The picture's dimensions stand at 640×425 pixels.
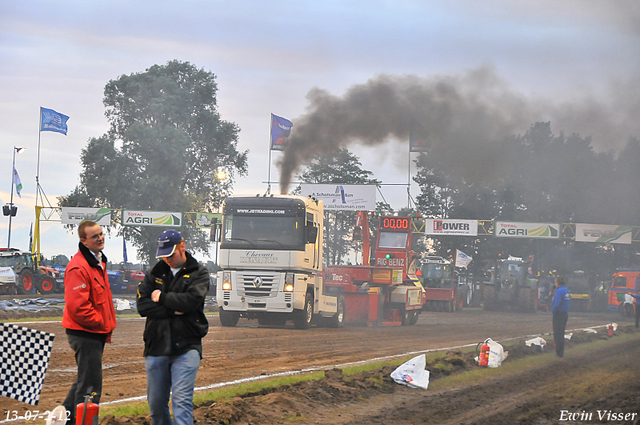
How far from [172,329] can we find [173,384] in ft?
1.40

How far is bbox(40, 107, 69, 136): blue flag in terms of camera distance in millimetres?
45875

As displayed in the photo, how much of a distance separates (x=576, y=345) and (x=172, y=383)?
15.9 m

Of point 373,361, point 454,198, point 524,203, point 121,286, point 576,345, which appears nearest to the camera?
point 373,361

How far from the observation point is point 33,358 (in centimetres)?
559

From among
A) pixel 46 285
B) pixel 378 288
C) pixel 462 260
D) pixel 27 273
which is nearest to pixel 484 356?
pixel 378 288

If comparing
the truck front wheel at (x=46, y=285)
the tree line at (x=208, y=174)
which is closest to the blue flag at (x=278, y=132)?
the tree line at (x=208, y=174)

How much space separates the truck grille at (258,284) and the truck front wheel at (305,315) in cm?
103

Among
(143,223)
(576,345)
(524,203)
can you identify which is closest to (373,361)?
(576,345)

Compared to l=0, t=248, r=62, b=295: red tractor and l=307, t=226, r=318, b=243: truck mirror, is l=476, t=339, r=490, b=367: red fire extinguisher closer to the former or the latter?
l=307, t=226, r=318, b=243: truck mirror

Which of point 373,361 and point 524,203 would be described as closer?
point 373,361

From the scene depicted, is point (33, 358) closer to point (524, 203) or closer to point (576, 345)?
point (576, 345)

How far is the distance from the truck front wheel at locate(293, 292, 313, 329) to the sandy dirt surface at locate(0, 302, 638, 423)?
24cm

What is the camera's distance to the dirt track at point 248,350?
9.57 meters

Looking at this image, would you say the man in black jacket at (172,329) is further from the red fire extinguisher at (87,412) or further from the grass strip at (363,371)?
the grass strip at (363,371)
